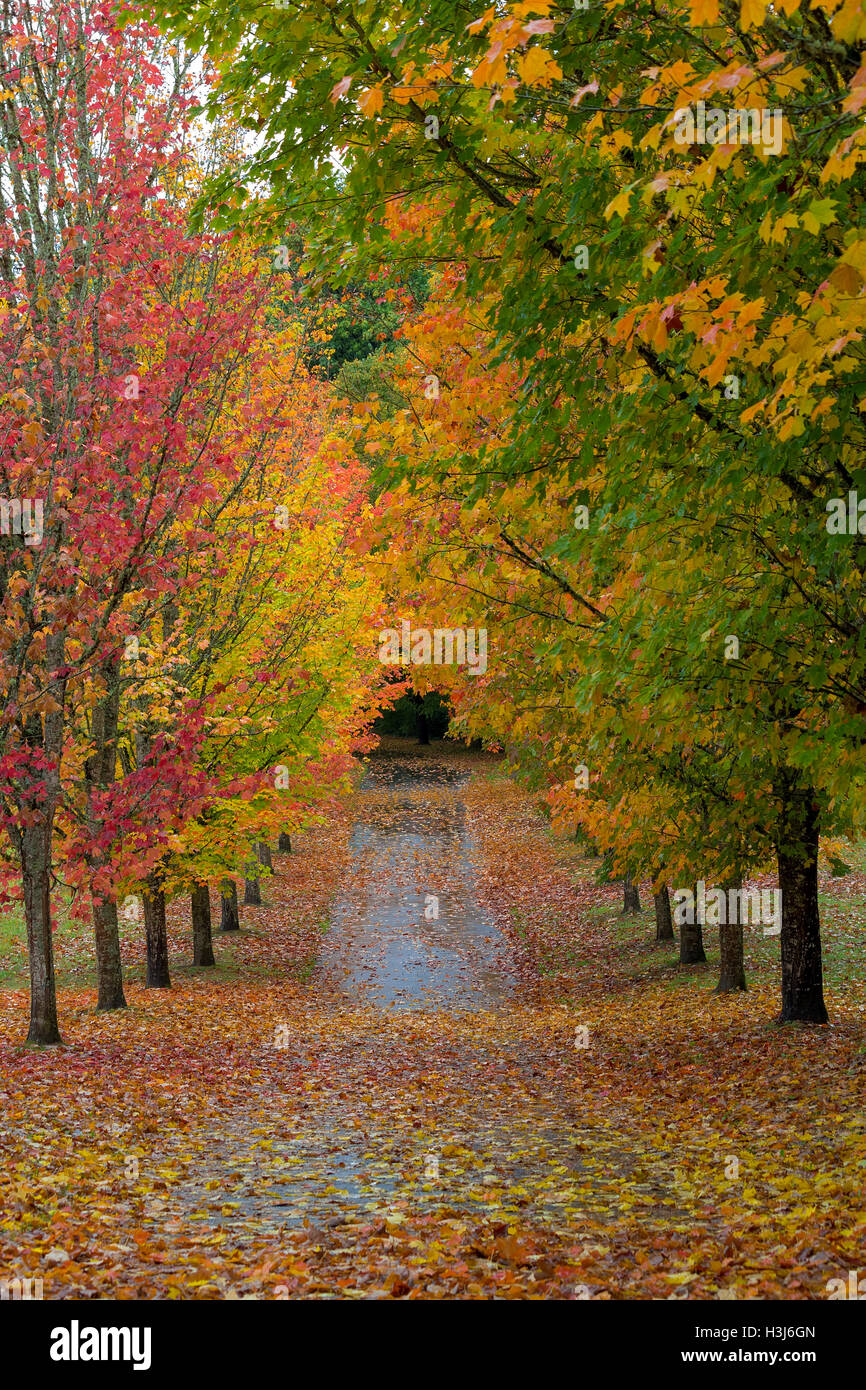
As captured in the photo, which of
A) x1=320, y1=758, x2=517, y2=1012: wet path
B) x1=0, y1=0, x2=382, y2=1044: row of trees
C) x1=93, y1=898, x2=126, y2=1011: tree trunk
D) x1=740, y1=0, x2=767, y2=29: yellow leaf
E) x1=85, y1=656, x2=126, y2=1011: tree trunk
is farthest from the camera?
x1=320, y1=758, x2=517, y2=1012: wet path

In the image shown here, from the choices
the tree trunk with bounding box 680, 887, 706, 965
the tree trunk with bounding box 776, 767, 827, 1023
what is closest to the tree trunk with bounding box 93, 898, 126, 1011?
the tree trunk with bounding box 776, 767, 827, 1023

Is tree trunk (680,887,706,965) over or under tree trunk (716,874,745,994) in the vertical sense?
under

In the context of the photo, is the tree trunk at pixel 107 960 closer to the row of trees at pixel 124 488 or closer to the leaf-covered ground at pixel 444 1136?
the row of trees at pixel 124 488

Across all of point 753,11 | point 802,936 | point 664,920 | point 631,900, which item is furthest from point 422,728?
point 753,11

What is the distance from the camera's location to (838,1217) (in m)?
6.11

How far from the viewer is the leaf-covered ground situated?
554 cm

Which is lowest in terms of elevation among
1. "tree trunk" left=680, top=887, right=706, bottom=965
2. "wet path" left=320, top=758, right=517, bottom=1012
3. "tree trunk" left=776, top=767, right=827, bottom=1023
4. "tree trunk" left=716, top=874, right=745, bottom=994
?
"wet path" left=320, top=758, right=517, bottom=1012

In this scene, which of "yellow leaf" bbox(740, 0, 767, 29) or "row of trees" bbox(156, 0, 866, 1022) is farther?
"row of trees" bbox(156, 0, 866, 1022)

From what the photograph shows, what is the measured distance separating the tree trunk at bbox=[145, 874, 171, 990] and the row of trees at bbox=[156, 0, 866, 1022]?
10.5 metres

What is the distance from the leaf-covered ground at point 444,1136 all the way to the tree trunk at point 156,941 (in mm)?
321

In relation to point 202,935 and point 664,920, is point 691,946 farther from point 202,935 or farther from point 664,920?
point 202,935

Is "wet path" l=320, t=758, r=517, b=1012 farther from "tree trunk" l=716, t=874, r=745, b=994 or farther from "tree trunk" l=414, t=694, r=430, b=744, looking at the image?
"tree trunk" l=414, t=694, r=430, b=744

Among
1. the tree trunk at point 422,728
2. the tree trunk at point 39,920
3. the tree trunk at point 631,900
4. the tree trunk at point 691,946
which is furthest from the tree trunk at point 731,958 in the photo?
the tree trunk at point 422,728
